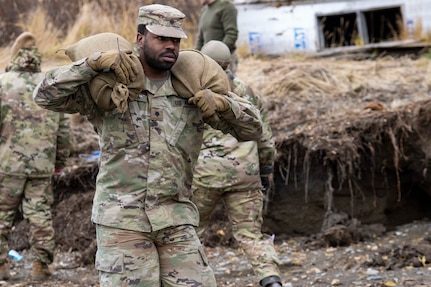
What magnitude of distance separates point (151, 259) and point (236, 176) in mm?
2091

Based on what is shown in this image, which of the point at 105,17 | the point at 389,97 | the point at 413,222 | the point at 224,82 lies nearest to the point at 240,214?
the point at 224,82

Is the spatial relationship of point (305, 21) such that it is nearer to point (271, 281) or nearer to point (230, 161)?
point (230, 161)

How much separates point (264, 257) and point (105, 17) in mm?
8857

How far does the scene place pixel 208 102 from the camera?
4680 mm

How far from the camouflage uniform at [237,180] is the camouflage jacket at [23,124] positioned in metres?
1.62

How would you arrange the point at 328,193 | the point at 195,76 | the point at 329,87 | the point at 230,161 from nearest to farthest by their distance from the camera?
the point at 195,76 → the point at 230,161 → the point at 328,193 → the point at 329,87

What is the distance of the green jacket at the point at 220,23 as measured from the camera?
9.61m

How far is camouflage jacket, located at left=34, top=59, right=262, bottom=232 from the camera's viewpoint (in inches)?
180

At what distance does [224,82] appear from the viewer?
16.0ft

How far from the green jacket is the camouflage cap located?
4.79 metres

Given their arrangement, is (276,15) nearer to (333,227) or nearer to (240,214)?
(333,227)

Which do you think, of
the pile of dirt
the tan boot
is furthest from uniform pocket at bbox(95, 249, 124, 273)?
the pile of dirt

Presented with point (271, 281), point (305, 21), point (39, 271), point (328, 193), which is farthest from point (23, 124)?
point (305, 21)

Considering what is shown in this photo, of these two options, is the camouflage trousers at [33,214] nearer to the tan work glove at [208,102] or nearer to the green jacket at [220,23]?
the green jacket at [220,23]
